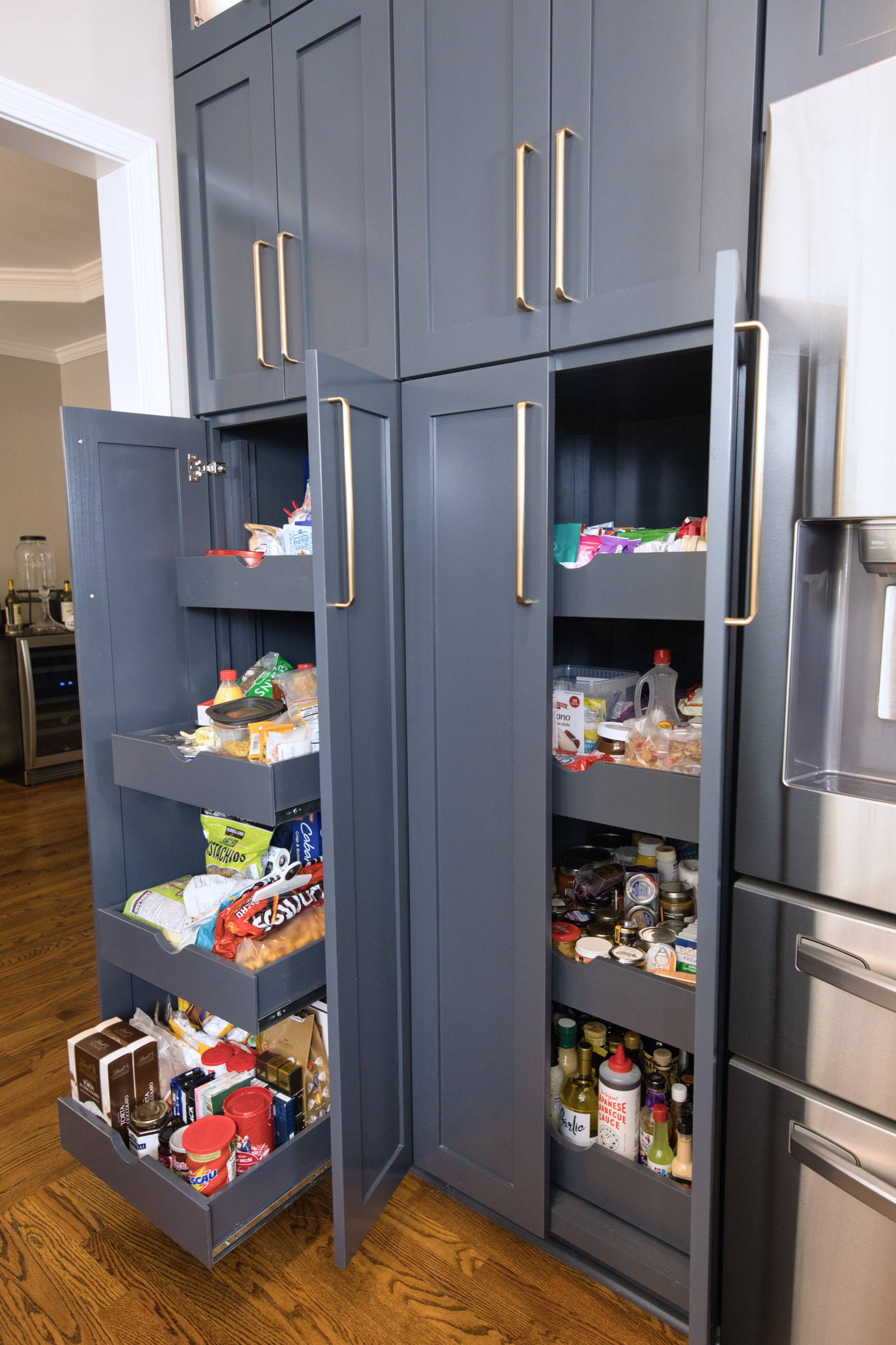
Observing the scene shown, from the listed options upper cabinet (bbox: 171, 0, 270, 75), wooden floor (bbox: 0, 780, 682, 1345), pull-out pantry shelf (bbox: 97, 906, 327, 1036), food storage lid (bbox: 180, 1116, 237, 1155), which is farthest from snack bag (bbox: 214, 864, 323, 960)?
upper cabinet (bbox: 171, 0, 270, 75)

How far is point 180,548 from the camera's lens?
1.77m

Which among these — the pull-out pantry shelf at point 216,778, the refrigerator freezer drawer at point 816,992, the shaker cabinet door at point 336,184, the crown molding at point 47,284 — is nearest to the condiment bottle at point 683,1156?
the refrigerator freezer drawer at point 816,992

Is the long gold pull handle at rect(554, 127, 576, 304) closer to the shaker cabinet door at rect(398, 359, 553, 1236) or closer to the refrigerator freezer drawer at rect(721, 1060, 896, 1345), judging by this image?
the shaker cabinet door at rect(398, 359, 553, 1236)

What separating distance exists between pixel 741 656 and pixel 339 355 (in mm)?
923

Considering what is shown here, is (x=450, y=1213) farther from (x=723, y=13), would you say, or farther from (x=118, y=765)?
(x=723, y=13)

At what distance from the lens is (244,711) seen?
1552 millimetres

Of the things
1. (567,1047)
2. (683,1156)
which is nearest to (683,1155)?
(683,1156)

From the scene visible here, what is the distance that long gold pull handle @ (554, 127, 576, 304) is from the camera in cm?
116

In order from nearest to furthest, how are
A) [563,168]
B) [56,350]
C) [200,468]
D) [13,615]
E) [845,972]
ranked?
[845,972] < [563,168] < [200,468] < [13,615] < [56,350]

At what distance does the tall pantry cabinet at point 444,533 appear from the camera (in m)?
1.12

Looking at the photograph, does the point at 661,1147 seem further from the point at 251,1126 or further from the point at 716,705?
the point at 716,705

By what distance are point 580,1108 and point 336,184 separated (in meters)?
1.74

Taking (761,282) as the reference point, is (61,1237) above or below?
below

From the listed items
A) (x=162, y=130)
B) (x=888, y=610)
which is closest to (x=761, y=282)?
(x=888, y=610)
